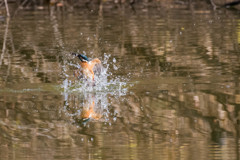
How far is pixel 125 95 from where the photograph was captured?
6.73m

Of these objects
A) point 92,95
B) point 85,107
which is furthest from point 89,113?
point 92,95

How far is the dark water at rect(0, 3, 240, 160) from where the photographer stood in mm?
4785

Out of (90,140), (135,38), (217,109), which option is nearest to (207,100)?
(217,109)

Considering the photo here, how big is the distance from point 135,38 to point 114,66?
2.86 meters

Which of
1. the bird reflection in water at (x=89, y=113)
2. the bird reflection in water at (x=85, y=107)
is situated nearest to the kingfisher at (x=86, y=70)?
the bird reflection in water at (x=85, y=107)

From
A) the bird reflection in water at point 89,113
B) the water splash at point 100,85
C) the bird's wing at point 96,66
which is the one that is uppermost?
the bird's wing at point 96,66

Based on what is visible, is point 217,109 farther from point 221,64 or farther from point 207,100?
point 221,64

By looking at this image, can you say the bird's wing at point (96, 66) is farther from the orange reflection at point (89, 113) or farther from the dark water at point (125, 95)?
the orange reflection at point (89, 113)

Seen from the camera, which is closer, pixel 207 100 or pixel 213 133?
pixel 213 133

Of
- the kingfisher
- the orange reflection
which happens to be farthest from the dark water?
the kingfisher

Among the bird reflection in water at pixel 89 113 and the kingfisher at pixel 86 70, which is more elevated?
the kingfisher at pixel 86 70

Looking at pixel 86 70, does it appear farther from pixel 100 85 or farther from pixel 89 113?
pixel 89 113

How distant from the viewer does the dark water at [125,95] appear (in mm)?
4785

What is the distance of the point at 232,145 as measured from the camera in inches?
185
